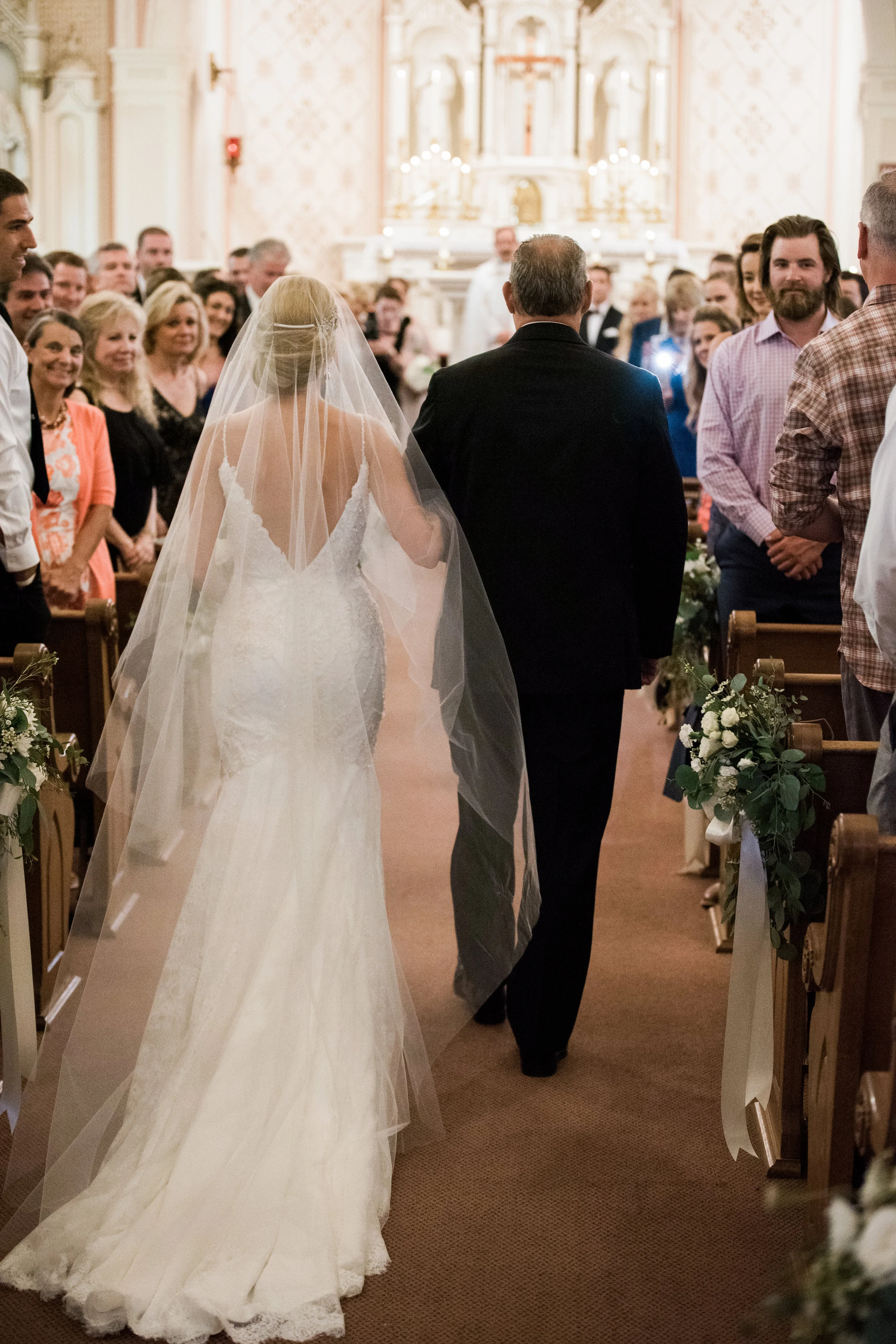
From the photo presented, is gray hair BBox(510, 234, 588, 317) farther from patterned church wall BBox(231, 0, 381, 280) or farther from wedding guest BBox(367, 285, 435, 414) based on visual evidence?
patterned church wall BBox(231, 0, 381, 280)

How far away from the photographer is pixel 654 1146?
11.0 ft

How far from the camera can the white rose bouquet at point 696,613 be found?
541 centimetres

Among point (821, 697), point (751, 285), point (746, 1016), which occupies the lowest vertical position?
point (746, 1016)

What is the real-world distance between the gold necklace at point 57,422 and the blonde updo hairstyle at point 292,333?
2.12 m

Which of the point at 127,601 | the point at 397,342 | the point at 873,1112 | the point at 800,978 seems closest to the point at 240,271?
the point at 397,342

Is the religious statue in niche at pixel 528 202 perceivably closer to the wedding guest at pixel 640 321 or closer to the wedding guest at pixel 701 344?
the wedding guest at pixel 640 321

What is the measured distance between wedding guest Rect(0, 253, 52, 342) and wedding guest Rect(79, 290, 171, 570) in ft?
0.60

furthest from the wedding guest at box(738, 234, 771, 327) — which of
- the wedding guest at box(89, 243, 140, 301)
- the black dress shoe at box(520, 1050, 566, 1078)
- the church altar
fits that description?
the church altar

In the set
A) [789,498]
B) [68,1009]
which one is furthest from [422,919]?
[789,498]

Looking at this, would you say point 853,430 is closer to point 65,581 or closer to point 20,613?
point 20,613

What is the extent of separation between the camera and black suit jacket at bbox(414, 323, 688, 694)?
349 cm

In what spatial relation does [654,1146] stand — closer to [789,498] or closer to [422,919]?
[422,919]

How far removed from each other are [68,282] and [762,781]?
211 inches

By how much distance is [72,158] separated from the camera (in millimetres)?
12922
